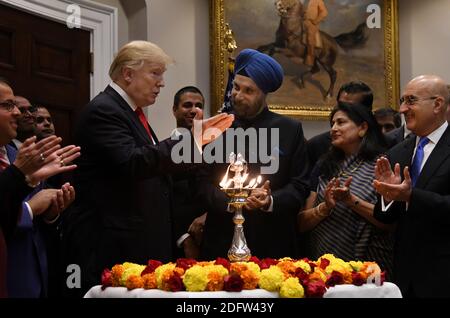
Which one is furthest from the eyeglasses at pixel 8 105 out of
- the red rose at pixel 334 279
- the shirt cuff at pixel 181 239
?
the red rose at pixel 334 279

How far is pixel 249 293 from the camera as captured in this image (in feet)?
11.2

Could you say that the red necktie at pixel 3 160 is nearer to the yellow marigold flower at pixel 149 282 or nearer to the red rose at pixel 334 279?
the yellow marigold flower at pixel 149 282

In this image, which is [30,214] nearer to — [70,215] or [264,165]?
[70,215]

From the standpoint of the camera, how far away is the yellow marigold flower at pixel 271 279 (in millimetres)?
3434

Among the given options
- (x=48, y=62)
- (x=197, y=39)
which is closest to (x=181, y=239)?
(x=48, y=62)

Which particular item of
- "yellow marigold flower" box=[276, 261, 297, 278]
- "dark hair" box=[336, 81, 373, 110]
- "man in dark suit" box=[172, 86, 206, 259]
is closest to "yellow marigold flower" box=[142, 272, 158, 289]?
"yellow marigold flower" box=[276, 261, 297, 278]

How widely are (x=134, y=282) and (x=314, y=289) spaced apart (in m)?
0.83

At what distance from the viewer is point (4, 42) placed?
6137mm

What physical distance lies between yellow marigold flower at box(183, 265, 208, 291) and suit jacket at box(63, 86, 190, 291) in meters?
0.91

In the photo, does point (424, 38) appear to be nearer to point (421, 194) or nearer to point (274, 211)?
point (421, 194)

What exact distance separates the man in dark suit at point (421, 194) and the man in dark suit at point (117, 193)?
43.1 inches
